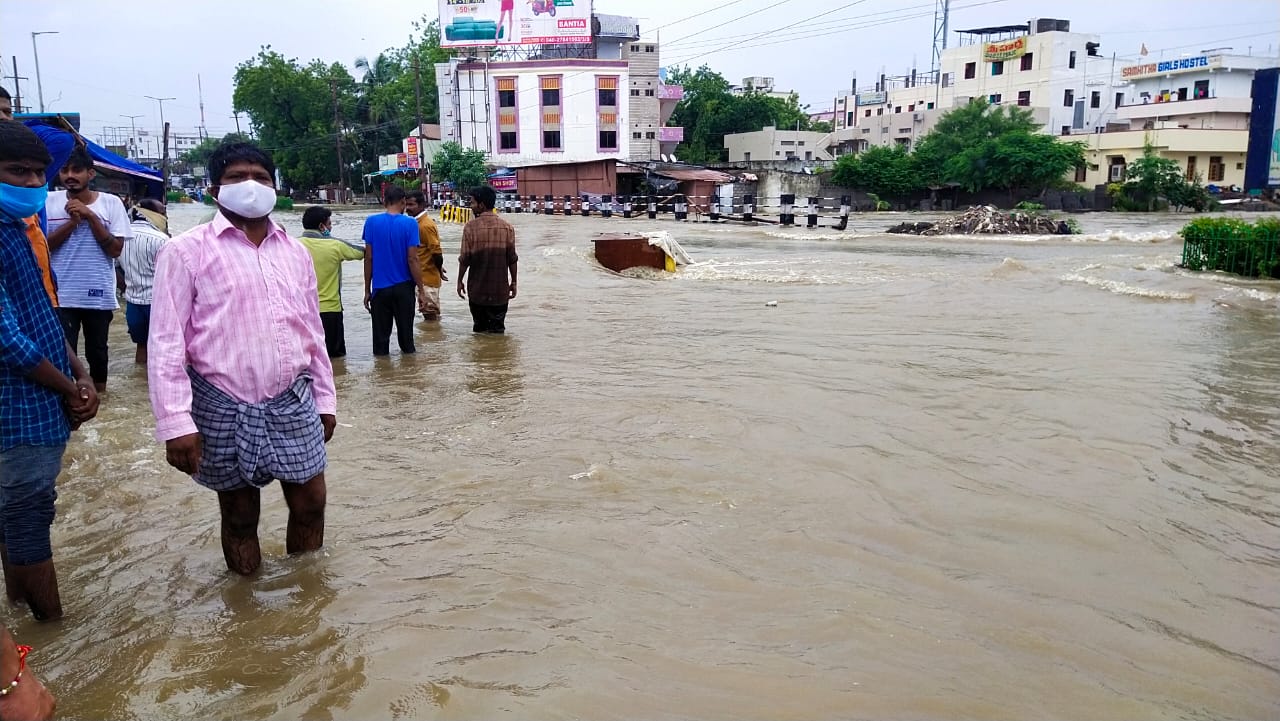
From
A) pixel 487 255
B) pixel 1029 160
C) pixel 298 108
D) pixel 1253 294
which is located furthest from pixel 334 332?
pixel 298 108

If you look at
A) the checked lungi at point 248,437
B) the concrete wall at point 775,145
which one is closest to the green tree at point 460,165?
the concrete wall at point 775,145

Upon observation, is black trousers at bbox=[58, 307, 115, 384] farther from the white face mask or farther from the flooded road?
the white face mask

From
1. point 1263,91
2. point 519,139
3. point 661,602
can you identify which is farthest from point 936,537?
point 519,139

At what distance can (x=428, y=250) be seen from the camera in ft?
31.8

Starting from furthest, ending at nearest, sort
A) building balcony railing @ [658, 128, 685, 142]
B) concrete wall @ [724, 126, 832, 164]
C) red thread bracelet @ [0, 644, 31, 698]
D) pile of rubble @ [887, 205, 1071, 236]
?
building balcony railing @ [658, 128, 685, 142] → concrete wall @ [724, 126, 832, 164] → pile of rubble @ [887, 205, 1071, 236] → red thread bracelet @ [0, 644, 31, 698]

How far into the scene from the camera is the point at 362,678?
3098mm

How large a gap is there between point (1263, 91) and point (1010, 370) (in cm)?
1612

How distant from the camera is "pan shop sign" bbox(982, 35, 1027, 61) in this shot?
59188 millimetres

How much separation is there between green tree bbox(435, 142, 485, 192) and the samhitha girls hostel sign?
41693mm

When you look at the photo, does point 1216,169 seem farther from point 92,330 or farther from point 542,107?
point 92,330

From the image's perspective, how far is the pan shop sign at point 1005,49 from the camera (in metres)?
59.2

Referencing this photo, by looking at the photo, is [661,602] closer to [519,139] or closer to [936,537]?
[936,537]

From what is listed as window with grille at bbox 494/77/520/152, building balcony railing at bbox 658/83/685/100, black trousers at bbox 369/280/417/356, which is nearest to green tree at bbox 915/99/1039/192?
building balcony railing at bbox 658/83/685/100

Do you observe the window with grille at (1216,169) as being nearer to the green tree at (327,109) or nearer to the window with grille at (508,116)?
the window with grille at (508,116)
